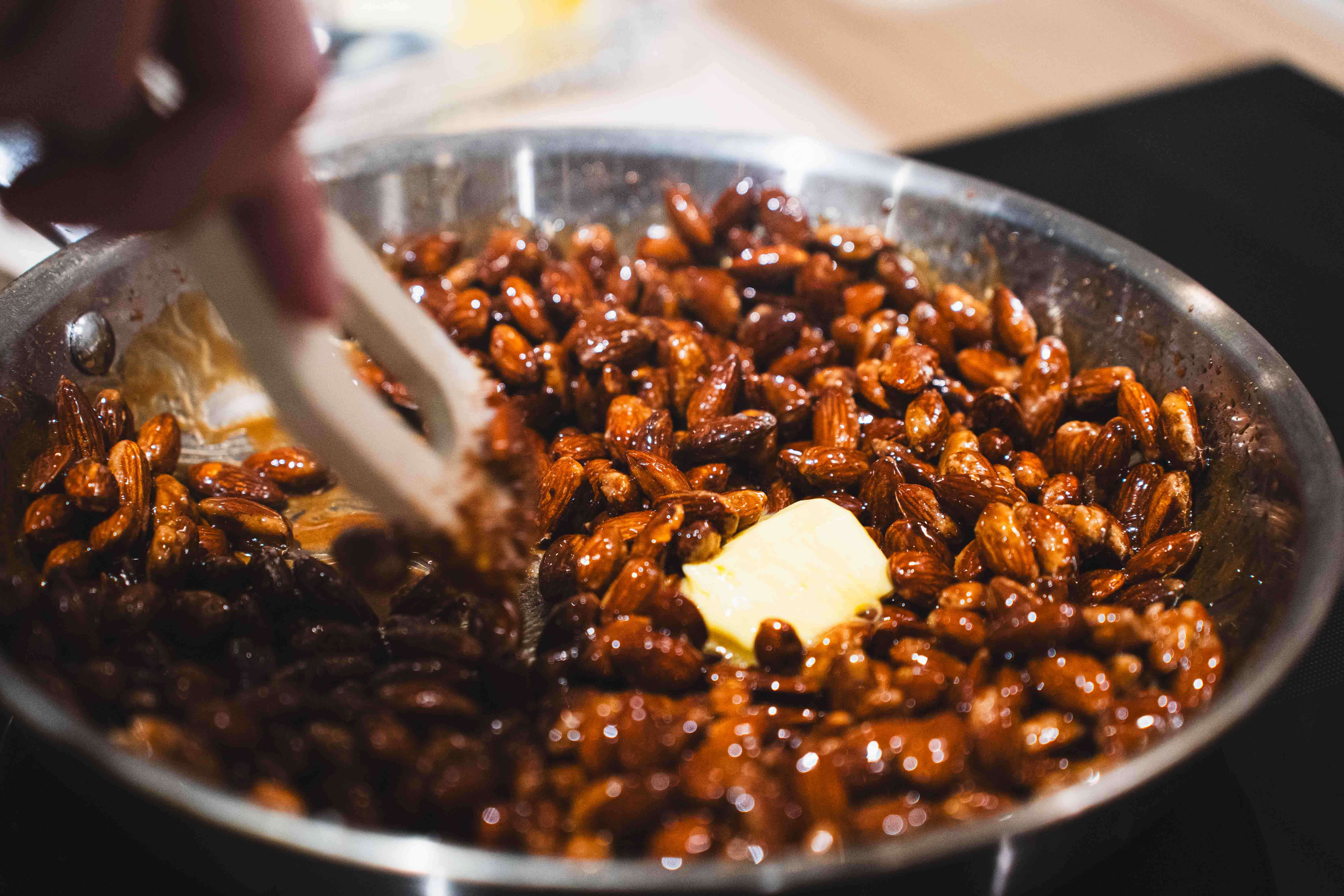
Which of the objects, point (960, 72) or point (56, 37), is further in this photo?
point (960, 72)

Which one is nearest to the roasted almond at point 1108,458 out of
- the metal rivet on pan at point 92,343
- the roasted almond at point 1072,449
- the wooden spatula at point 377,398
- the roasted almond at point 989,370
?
the roasted almond at point 1072,449

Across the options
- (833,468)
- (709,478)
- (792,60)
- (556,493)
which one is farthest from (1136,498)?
(792,60)

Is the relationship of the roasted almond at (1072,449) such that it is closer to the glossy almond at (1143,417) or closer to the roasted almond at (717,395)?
the glossy almond at (1143,417)

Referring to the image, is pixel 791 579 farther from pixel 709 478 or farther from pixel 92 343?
pixel 92 343

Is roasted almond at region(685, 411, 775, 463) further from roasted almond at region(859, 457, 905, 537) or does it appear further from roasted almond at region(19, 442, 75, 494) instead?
roasted almond at region(19, 442, 75, 494)

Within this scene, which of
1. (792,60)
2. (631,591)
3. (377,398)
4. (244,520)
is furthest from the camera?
(792,60)

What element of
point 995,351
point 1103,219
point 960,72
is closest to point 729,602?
point 995,351

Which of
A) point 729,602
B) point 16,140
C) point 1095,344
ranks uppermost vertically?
point 16,140

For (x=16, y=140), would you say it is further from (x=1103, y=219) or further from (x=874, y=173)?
(x=1103, y=219)
